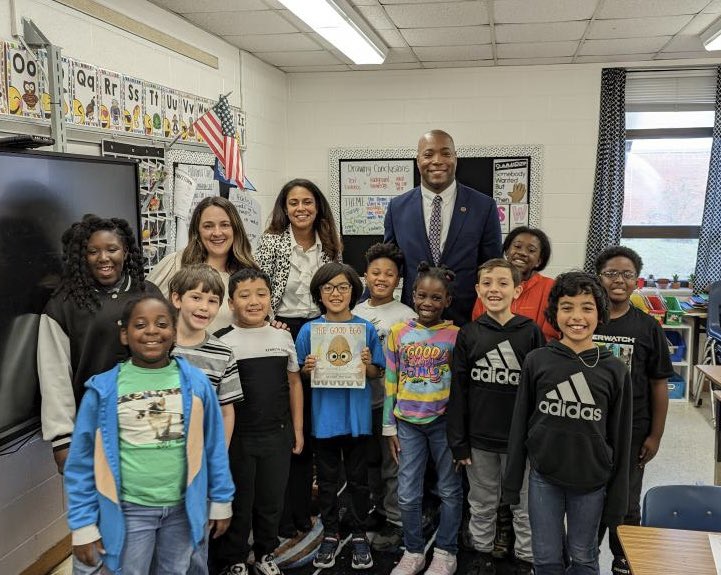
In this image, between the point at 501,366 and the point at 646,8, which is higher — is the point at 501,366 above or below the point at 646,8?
below

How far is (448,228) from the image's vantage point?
3053mm

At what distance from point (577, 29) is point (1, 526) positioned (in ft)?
14.3

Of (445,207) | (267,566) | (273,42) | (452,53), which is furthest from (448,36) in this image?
(267,566)

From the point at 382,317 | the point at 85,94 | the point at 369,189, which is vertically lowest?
the point at 382,317

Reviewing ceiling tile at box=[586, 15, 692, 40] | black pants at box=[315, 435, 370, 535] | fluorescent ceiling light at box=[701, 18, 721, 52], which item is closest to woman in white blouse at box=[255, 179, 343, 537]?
black pants at box=[315, 435, 370, 535]

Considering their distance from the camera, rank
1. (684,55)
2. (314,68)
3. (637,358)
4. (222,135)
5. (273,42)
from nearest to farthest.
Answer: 1. (637,358)
2. (222,135)
3. (273,42)
4. (684,55)
5. (314,68)

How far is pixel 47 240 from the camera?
2330 mm

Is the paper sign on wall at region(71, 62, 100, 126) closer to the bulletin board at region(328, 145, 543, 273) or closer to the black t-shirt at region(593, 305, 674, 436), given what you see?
the black t-shirt at region(593, 305, 674, 436)

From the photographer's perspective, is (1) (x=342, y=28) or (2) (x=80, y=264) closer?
(2) (x=80, y=264)

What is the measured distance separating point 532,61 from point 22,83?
400 cm

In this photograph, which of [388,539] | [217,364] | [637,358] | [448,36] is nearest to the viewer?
[217,364]

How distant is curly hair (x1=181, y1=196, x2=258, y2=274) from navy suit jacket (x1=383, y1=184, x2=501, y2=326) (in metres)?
0.75

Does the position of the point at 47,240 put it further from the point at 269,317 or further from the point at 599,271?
the point at 599,271

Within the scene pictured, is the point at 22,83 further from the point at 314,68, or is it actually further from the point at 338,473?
the point at 314,68
